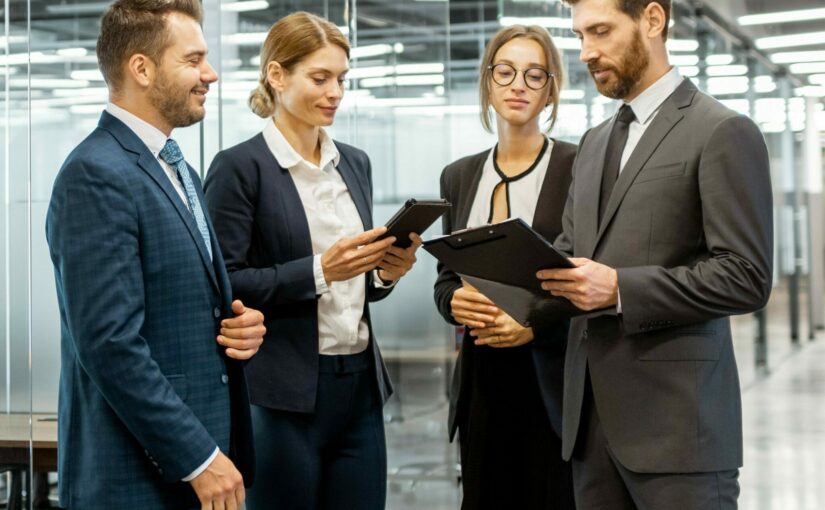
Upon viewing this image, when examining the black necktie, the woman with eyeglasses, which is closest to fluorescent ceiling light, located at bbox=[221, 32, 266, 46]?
the woman with eyeglasses

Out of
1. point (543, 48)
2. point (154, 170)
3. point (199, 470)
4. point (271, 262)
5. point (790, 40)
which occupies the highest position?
point (790, 40)

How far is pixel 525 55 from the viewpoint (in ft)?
9.43

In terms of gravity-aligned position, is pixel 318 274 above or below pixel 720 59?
below

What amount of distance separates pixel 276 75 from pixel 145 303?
3.06ft

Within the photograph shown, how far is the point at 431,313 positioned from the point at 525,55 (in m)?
3.00

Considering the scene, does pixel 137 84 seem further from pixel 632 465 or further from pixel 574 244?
pixel 632 465

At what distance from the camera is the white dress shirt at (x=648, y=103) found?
2.21 meters

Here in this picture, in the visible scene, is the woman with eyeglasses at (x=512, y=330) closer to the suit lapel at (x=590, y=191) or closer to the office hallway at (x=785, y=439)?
the suit lapel at (x=590, y=191)

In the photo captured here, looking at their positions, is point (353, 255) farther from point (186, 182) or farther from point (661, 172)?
point (661, 172)

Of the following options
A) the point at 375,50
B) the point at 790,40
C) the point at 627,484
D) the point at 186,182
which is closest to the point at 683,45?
the point at 790,40

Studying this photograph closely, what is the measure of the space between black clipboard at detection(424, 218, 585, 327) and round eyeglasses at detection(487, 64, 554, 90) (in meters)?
0.82

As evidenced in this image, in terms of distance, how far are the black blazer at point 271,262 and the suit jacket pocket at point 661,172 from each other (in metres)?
0.81

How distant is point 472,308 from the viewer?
2.71 meters

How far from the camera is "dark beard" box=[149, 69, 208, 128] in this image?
1945 millimetres
